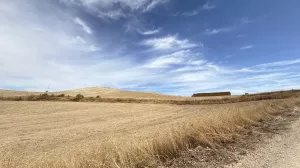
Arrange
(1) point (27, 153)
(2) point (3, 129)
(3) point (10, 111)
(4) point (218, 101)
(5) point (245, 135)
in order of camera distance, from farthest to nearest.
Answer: (4) point (218, 101) < (3) point (10, 111) < (2) point (3, 129) < (1) point (27, 153) < (5) point (245, 135)

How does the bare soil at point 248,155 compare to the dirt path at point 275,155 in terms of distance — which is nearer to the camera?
the dirt path at point 275,155

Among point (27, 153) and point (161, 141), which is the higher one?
point (161, 141)

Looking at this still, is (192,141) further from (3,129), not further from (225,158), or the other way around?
(3,129)

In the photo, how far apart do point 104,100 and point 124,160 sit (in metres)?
44.4

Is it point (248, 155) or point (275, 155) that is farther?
point (248, 155)

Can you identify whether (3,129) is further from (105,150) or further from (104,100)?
(104,100)

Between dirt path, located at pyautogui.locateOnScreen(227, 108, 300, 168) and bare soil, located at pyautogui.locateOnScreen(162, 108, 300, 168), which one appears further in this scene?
bare soil, located at pyautogui.locateOnScreen(162, 108, 300, 168)

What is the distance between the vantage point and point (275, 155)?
21.2 ft

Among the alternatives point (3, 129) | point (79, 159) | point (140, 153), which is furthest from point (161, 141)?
point (3, 129)

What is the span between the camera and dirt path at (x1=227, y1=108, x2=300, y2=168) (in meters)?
5.64

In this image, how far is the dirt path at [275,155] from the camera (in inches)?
222

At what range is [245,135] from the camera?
9.39 m

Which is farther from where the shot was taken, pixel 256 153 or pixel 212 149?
pixel 212 149

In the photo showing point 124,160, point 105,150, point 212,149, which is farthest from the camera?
point 212,149
